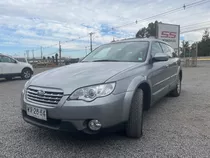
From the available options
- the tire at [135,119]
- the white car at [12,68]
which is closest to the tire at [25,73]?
the white car at [12,68]

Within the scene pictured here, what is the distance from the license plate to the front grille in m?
0.10

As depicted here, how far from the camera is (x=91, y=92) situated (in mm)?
2324

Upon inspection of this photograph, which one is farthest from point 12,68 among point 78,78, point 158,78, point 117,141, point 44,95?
point 117,141

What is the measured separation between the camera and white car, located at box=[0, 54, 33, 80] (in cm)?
1090

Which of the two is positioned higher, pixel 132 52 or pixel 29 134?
pixel 132 52

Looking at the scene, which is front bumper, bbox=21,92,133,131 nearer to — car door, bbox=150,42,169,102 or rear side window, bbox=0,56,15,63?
car door, bbox=150,42,169,102

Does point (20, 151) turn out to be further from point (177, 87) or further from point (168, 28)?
point (168, 28)

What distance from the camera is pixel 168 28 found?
20.4 metres

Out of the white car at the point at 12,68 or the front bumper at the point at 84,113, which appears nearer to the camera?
the front bumper at the point at 84,113

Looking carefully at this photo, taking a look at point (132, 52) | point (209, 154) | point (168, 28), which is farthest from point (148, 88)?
point (168, 28)

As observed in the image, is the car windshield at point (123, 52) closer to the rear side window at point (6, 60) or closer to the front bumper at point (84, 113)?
the front bumper at point (84, 113)

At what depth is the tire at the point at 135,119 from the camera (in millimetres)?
2641

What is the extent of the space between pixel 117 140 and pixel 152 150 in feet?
Result: 1.63

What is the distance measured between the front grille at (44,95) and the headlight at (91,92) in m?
0.18
